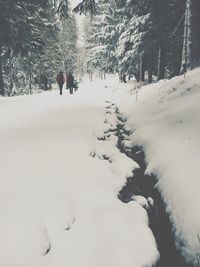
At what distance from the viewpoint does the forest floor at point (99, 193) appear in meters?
3.84

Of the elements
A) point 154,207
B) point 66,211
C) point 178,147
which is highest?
point 178,147

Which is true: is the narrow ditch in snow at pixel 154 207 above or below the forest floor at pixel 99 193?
below

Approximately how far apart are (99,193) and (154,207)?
953mm

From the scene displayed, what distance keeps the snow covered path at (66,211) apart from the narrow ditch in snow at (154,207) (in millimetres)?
183

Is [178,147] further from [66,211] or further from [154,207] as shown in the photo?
[66,211]

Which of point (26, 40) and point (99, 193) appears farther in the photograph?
point (26, 40)

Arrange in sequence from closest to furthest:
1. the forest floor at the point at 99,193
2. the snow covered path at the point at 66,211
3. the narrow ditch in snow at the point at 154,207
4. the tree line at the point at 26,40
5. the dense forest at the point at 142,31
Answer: the snow covered path at the point at 66,211 < the forest floor at the point at 99,193 < the narrow ditch in snow at the point at 154,207 < the dense forest at the point at 142,31 < the tree line at the point at 26,40

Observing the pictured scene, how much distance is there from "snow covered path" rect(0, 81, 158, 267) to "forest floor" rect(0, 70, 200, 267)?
0.01m

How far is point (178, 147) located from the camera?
253 inches

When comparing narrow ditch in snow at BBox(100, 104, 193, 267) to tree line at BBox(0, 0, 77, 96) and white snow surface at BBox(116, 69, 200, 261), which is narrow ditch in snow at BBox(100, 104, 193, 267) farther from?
tree line at BBox(0, 0, 77, 96)

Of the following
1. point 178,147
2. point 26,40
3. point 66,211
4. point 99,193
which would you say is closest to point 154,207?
point 99,193

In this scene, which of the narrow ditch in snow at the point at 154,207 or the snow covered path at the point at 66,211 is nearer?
the snow covered path at the point at 66,211

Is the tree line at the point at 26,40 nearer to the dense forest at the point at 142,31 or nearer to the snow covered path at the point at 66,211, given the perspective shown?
the dense forest at the point at 142,31

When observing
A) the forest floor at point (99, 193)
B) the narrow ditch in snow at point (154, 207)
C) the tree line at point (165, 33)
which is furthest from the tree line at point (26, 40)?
the narrow ditch in snow at point (154, 207)
